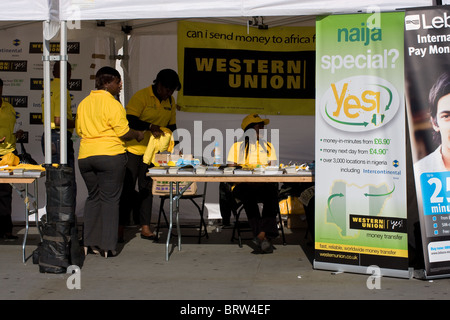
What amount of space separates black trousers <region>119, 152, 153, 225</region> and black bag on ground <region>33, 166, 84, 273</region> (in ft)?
4.64

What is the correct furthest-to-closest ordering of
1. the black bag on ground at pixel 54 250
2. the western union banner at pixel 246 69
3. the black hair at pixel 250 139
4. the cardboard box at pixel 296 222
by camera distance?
the western union banner at pixel 246 69, the cardboard box at pixel 296 222, the black hair at pixel 250 139, the black bag on ground at pixel 54 250

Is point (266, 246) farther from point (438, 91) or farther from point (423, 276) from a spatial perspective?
point (438, 91)

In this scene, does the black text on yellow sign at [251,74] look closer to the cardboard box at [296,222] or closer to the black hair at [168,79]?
the black hair at [168,79]

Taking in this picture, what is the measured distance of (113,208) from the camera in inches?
273

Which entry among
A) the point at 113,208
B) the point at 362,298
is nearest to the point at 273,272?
the point at 362,298

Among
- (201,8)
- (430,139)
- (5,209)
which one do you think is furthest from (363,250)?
(5,209)

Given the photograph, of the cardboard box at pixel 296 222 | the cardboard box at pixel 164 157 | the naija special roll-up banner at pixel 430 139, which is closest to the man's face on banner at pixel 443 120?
the naija special roll-up banner at pixel 430 139

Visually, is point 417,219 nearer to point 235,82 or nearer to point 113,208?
point 113,208

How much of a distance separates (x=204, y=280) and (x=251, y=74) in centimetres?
351

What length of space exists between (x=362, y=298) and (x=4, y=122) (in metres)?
4.46

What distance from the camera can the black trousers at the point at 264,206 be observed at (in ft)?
23.7

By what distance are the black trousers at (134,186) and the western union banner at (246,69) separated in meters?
1.33

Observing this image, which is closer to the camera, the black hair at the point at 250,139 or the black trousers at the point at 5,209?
the black hair at the point at 250,139

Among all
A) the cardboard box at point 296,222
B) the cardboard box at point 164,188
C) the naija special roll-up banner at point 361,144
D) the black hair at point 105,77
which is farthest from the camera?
the cardboard box at point 296,222
